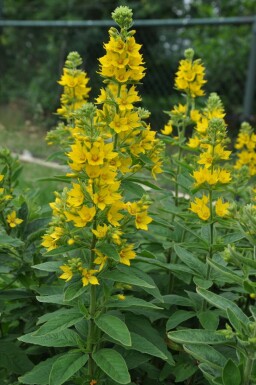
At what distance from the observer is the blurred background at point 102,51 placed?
8328 millimetres

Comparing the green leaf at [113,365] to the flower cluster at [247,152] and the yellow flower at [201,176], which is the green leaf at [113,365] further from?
the flower cluster at [247,152]

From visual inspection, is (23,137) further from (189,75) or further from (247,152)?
(189,75)

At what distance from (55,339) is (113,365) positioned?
0.75 feet

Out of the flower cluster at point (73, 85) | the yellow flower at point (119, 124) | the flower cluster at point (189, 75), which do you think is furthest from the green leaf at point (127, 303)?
the flower cluster at point (189, 75)

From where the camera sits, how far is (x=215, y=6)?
10.5m

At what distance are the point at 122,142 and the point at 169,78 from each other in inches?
272

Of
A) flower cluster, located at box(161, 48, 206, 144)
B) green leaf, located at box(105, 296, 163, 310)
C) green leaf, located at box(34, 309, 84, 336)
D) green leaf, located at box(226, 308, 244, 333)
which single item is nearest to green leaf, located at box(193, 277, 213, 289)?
green leaf, located at box(105, 296, 163, 310)

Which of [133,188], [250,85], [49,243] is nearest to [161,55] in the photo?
[250,85]

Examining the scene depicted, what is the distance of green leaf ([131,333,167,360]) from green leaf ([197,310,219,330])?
231 mm

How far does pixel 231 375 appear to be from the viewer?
76.8 inches

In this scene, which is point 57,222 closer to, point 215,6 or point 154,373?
point 154,373

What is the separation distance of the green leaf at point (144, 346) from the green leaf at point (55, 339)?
7.6 inches

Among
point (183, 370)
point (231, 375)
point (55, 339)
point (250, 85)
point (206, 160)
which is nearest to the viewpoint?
point (231, 375)

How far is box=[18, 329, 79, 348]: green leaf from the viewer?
214cm
